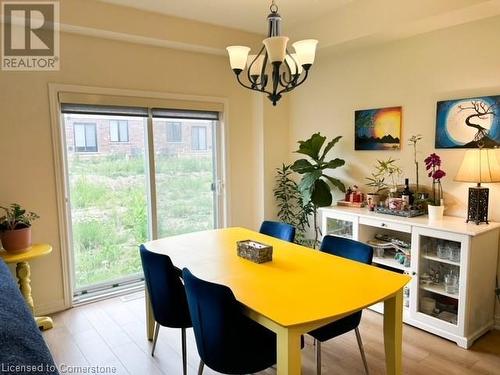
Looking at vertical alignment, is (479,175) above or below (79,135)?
below

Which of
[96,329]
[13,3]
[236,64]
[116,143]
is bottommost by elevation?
[96,329]

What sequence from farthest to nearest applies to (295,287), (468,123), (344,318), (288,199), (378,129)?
(288,199)
(378,129)
(468,123)
(344,318)
(295,287)

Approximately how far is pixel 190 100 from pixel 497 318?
3.52 m

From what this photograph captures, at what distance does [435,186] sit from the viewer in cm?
319

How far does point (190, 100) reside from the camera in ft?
12.9

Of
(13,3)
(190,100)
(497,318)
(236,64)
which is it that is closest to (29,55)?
(13,3)

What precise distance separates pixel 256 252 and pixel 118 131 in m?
2.23

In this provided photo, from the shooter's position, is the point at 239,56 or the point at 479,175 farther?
the point at 479,175

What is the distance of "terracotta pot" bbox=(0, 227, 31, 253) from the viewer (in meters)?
2.81

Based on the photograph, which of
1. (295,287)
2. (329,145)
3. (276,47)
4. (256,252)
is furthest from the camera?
(329,145)

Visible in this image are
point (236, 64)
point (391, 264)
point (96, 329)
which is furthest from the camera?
point (391, 264)

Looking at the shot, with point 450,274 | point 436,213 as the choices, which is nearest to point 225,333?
point 450,274

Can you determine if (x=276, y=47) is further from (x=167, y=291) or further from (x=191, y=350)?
(x=191, y=350)

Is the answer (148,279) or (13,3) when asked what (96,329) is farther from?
(13,3)
